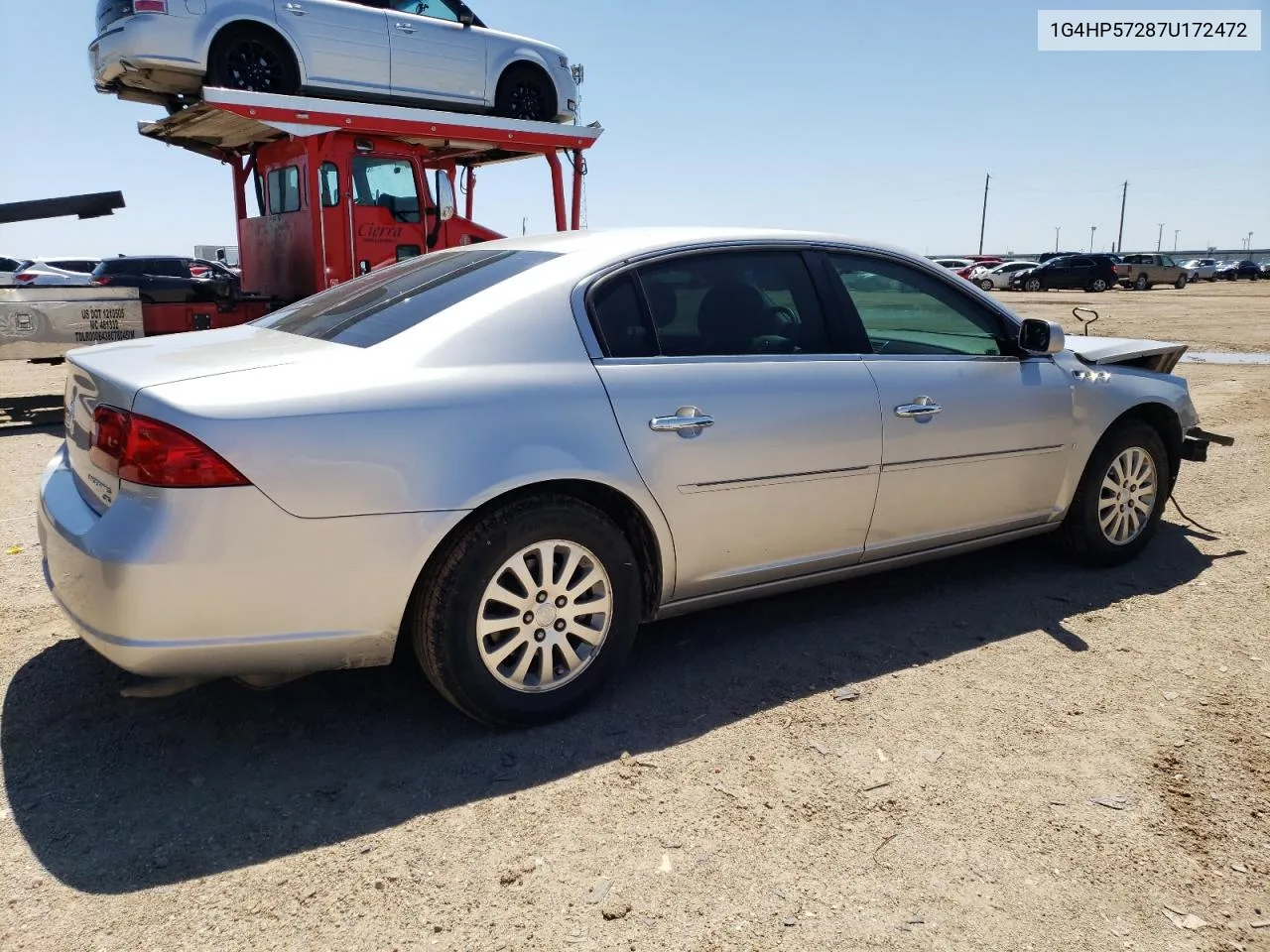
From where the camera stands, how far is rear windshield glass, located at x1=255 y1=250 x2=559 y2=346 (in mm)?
3223

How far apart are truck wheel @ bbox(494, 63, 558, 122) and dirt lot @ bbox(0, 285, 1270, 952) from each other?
7.71 metres

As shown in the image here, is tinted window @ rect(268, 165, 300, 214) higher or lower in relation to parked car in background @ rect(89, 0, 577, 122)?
lower

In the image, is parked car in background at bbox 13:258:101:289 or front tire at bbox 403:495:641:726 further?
parked car in background at bbox 13:258:101:289

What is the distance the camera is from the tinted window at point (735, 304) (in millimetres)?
3488

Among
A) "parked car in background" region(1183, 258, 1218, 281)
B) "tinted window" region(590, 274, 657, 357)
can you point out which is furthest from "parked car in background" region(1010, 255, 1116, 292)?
"tinted window" region(590, 274, 657, 357)

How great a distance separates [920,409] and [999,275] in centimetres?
4448

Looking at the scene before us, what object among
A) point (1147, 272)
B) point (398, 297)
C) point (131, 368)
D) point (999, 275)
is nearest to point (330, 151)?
point (398, 297)

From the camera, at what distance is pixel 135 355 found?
10.6 feet

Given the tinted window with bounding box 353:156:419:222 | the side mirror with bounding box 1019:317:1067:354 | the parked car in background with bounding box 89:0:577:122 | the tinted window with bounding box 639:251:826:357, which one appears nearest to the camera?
the tinted window with bounding box 639:251:826:357

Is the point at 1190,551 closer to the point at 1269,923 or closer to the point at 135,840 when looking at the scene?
the point at 1269,923

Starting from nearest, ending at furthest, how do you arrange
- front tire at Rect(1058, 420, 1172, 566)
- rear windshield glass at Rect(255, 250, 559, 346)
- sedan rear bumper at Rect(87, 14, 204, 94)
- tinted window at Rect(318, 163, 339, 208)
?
rear windshield glass at Rect(255, 250, 559, 346), front tire at Rect(1058, 420, 1172, 566), sedan rear bumper at Rect(87, 14, 204, 94), tinted window at Rect(318, 163, 339, 208)

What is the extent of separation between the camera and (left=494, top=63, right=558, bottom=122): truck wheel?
10.4 metres

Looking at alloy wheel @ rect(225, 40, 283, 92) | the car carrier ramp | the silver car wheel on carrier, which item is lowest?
the silver car wheel on carrier

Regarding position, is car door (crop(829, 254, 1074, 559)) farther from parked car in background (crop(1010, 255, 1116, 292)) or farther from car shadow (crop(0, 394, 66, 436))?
parked car in background (crop(1010, 255, 1116, 292))
